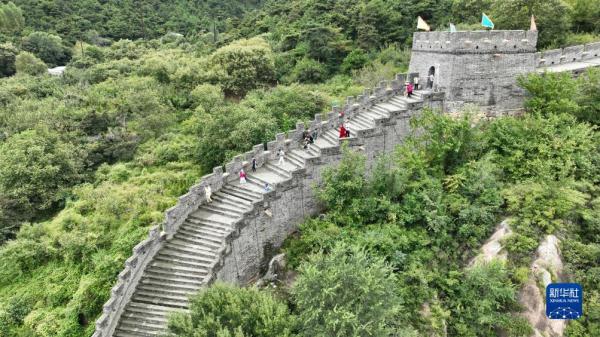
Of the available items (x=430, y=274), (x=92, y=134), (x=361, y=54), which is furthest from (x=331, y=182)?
(x=361, y=54)

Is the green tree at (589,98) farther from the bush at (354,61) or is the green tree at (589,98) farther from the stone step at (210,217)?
the bush at (354,61)

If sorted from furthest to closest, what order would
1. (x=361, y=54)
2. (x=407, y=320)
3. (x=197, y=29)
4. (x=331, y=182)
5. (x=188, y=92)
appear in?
(x=197, y=29) < (x=361, y=54) < (x=188, y=92) < (x=331, y=182) < (x=407, y=320)

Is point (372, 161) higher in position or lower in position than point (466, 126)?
lower

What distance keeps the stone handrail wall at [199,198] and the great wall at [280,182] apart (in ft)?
0.13

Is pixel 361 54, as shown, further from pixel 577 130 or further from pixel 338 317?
pixel 338 317

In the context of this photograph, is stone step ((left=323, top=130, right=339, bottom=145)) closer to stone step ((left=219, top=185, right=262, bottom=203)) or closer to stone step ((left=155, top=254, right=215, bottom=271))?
stone step ((left=219, top=185, right=262, bottom=203))

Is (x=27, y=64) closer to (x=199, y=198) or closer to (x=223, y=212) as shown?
(x=199, y=198)

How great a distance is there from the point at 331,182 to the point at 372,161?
3128 mm

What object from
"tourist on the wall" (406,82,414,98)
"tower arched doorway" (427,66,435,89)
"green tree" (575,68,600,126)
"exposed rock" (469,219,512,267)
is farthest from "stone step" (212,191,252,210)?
"green tree" (575,68,600,126)

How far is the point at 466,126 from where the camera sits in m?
15.3

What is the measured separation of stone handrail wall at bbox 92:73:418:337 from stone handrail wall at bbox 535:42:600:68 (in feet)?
21.2

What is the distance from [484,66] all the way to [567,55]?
6678 mm

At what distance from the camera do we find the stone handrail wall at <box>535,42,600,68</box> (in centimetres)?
1917

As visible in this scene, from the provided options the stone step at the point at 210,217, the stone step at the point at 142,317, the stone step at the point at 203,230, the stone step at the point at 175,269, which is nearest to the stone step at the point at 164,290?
the stone step at the point at 175,269
